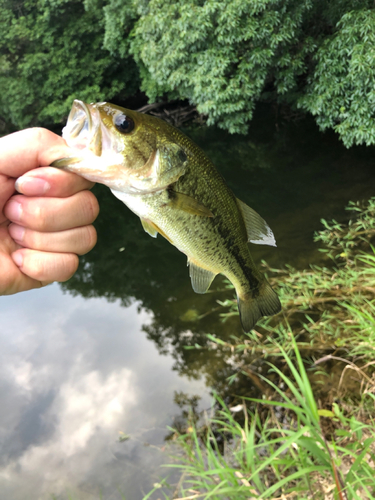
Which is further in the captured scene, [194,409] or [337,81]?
[337,81]

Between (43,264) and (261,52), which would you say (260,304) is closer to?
(43,264)

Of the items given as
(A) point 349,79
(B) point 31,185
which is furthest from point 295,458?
(A) point 349,79

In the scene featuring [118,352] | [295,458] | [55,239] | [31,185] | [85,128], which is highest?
[85,128]

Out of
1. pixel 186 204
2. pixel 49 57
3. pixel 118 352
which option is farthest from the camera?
pixel 49 57

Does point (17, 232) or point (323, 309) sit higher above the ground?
point (17, 232)

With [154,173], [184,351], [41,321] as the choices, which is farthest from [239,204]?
[41,321]

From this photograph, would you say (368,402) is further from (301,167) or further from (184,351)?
(301,167)
